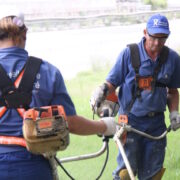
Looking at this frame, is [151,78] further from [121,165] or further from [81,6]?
[81,6]

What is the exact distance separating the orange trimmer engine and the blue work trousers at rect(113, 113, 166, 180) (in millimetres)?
1364

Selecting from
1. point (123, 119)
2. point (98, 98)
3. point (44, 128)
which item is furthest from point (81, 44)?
point (44, 128)

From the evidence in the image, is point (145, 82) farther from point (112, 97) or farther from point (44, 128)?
point (44, 128)

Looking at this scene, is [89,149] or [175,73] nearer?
[175,73]

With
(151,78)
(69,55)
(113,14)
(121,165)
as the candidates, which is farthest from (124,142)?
(113,14)

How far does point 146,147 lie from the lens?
122 inches

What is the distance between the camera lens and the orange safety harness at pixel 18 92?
1740 millimetres

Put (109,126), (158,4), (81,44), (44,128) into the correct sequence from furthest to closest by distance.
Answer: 1. (158,4)
2. (81,44)
3. (109,126)
4. (44,128)

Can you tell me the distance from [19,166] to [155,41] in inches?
60.0

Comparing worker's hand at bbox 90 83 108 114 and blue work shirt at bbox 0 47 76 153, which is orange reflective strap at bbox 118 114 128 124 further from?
blue work shirt at bbox 0 47 76 153

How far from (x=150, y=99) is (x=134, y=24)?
7.88 ft

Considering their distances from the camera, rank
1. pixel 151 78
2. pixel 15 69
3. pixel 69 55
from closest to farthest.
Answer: pixel 15 69
pixel 151 78
pixel 69 55

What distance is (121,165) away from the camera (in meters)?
3.15

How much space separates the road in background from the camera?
4.82 m
